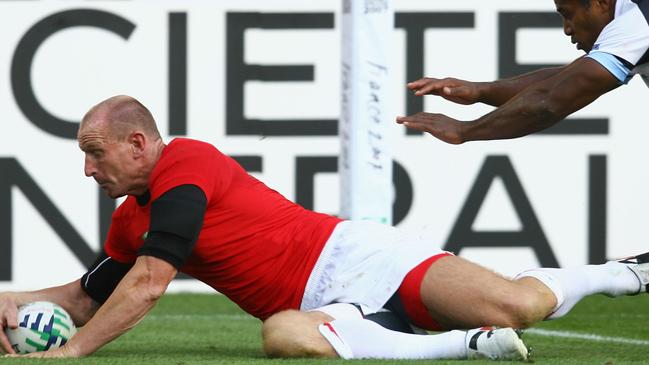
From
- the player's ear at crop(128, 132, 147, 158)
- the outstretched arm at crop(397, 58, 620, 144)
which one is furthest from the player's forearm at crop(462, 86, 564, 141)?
the player's ear at crop(128, 132, 147, 158)

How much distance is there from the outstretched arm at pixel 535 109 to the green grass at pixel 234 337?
0.80 meters

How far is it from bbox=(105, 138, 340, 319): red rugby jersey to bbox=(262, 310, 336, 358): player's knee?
0.27m

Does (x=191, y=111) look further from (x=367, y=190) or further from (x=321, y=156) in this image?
(x=367, y=190)

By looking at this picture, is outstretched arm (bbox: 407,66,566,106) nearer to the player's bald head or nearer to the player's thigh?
the player's thigh

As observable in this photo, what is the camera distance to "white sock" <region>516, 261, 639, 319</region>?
5195mm

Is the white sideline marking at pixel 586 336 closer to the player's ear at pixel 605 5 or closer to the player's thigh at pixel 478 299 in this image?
the player's thigh at pixel 478 299

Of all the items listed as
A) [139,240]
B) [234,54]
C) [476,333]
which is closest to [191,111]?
[234,54]

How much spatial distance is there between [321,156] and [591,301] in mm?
1869

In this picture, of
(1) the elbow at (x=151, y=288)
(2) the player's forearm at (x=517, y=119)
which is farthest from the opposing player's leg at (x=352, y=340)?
(2) the player's forearm at (x=517, y=119)

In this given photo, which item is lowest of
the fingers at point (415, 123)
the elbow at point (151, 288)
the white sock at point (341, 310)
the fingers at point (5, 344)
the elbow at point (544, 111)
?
the fingers at point (5, 344)

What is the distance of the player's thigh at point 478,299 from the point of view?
197 inches

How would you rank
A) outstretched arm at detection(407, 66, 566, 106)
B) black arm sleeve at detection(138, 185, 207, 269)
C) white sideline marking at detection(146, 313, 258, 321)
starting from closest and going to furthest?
black arm sleeve at detection(138, 185, 207, 269), outstretched arm at detection(407, 66, 566, 106), white sideline marking at detection(146, 313, 258, 321)

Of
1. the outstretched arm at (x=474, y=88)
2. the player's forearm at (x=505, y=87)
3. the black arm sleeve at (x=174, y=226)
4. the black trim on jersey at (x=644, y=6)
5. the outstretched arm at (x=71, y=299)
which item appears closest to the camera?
the black arm sleeve at (x=174, y=226)

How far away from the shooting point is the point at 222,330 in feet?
22.7
